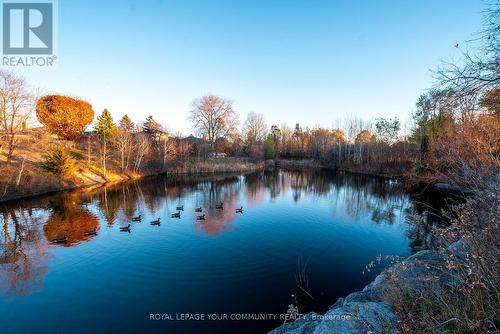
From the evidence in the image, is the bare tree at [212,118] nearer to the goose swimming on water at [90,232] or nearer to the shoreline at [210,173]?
the shoreline at [210,173]

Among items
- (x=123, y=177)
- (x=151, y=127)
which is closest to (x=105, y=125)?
(x=151, y=127)

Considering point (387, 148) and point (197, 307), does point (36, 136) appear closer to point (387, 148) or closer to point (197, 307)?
point (197, 307)

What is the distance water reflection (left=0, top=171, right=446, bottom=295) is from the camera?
9570mm

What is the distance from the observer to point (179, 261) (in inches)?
376

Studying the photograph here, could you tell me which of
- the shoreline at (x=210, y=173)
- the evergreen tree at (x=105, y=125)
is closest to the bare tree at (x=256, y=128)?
the shoreline at (x=210, y=173)

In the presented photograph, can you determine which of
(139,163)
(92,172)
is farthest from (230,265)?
(139,163)

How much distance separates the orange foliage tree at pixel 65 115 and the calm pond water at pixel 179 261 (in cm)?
2079

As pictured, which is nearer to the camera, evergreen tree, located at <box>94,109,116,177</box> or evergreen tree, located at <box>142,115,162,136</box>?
evergreen tree, located at <box>94,109,116,177</box>

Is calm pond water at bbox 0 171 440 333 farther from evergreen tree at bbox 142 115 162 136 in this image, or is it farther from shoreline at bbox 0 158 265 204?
evergreen tree at bbox 142 115 162 136

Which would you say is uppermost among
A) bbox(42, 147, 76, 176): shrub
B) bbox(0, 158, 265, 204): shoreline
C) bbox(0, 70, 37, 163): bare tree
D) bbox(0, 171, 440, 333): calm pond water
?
bbox(0, 70, 37, 163): bare tree

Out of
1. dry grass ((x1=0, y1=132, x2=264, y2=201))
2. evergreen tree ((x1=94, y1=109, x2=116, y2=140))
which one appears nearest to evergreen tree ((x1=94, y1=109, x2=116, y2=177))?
evergreen tree ((x1=94, y1=109, x2=116, y2=140))

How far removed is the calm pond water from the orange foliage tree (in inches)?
818

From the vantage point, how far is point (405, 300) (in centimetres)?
379

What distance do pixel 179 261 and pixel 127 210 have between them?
9566 millimetres
